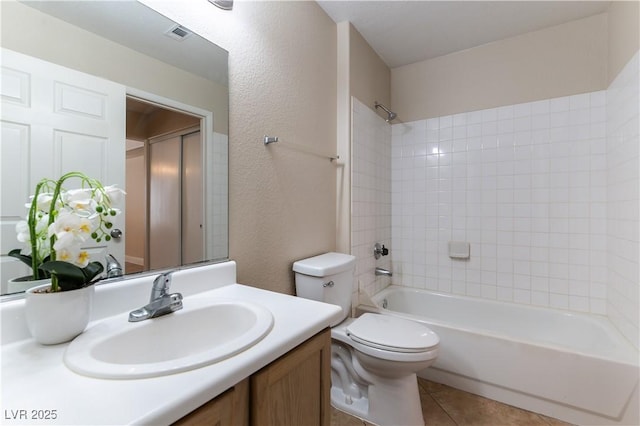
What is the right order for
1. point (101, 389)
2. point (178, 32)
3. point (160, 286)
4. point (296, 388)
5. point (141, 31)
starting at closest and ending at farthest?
1. point (101, 389)
2. point (296, 388)
3. point (160, 286)
4. point (141, 31)
5. point (178, 32)

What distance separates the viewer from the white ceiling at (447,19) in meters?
1.80

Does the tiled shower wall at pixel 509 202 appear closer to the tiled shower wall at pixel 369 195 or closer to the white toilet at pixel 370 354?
the tiled shower wall at pixel 369 195

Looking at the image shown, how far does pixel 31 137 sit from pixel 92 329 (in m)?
0.51

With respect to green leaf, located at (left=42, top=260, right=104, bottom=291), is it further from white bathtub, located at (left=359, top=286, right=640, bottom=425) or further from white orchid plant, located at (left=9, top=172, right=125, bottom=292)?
white bathtub, located at (left=359, top=286, right=640, bottom=425)

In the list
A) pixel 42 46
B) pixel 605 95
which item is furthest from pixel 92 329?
pixel 605 95

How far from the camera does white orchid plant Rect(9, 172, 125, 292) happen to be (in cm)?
64

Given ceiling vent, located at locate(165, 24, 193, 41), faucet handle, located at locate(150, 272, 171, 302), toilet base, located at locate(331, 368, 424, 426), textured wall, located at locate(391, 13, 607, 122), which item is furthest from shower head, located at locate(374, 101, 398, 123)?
faucet handle, located at locate(150, 272, 171, 302)

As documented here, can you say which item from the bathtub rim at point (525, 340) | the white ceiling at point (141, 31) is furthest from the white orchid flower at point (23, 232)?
the bathtub rim at point (525, 340)

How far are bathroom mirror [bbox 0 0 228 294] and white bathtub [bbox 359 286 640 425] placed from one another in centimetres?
138

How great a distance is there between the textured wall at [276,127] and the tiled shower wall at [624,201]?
5.29ft

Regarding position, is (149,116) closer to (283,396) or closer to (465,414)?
(283,396)

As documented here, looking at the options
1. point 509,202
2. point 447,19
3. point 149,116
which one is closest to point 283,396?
point 149,116

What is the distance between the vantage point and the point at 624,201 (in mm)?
1595

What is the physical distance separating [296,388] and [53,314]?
597 mm
